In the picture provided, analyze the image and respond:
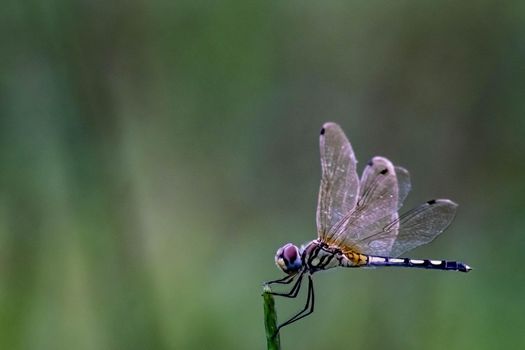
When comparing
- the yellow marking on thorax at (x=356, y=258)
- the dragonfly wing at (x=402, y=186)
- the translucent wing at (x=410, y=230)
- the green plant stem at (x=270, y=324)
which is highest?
the dragonfly wing at (x=402, y=186)

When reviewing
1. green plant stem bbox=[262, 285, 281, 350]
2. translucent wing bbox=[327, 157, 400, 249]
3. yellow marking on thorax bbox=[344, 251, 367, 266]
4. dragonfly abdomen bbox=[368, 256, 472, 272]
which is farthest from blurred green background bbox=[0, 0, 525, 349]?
green plant stem bbox=[262, 285, 281, 350]

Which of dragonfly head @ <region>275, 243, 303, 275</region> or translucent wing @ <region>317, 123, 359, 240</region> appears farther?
translucent wing @ <region>317, 123, 359, 240</region>

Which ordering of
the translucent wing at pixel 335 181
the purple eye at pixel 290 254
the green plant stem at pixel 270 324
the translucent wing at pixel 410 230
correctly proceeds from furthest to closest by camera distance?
the translucent wing at pixel 410 230
the translucent wing at pixel 335 181
the purple eye at pixel 290 254
the green plant stem at pixel 270 324

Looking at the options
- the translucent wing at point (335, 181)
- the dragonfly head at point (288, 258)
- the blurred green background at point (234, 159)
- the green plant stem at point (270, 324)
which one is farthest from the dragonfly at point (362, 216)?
the green plant stem at point (270, 324)

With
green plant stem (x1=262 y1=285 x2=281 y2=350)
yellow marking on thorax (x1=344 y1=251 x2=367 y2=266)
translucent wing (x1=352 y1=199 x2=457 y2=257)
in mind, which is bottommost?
yellow marking on thorax (x1=344 y1=251 x2=367 y2=266)

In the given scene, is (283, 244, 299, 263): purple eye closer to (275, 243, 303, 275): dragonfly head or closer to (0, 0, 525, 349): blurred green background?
(275, 243, 303, 275): dragonfly head

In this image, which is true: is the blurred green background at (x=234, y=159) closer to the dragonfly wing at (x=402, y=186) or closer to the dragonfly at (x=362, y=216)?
the dragonfly at (x=362, y=216)

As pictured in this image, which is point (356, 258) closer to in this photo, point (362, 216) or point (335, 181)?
point (362, 216)

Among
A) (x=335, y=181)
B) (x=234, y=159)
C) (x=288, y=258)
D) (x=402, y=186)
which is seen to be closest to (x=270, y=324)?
(x=288, y=258)
